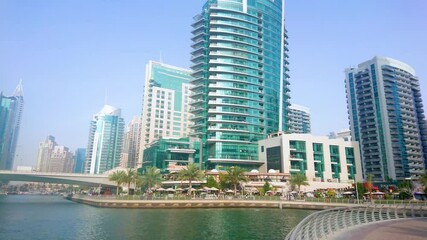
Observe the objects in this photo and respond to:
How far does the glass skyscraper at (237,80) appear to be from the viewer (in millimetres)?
130625

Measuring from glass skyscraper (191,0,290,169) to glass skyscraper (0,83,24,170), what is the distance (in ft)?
297

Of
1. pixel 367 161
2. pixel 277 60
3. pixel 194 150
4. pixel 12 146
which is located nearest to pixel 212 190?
pixel 194 150

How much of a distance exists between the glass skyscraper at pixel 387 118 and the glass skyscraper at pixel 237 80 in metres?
47.6

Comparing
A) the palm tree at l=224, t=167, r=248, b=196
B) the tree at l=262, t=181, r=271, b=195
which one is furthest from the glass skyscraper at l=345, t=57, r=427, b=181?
the palm tree at l=224, t=167, r=248, b=196

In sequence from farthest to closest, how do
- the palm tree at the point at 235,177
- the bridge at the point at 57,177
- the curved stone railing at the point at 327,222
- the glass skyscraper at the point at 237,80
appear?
the glass skyscraper at the point at 237,80, the bridge at the point at 57,177, the palm tree at the point at 235,177, the curved stone railing at the point at 327,222

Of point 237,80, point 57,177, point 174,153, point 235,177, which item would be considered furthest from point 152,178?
point 237,80

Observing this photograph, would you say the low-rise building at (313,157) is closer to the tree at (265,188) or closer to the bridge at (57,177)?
the tree at (265,188)

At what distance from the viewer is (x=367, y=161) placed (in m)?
158

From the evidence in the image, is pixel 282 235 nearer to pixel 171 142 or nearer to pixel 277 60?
pixel 171 142

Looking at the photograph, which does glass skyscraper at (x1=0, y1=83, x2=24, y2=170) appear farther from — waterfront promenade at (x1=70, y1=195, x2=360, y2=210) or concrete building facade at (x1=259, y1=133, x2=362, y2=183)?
concrete building facade at (x1=259, y1=133, x2=362, y2=183)

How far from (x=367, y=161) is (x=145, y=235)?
503 ft

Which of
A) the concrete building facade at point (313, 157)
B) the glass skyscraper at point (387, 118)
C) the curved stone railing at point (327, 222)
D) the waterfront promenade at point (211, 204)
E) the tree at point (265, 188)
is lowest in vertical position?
the waterfront promenade at point (211, 204)

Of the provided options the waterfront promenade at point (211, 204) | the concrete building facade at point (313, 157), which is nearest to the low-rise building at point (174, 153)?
the concrete building facade at point (313, 157)

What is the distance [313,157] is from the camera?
119 metres
